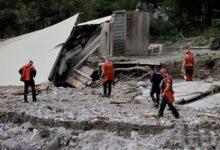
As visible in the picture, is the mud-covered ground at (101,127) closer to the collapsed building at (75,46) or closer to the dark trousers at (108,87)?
the dark trousers at (108,87)

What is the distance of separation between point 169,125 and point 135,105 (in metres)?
3.86

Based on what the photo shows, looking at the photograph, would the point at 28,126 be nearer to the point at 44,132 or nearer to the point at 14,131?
the point at 14,131

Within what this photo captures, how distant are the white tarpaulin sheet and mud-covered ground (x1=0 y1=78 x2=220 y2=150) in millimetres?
5535

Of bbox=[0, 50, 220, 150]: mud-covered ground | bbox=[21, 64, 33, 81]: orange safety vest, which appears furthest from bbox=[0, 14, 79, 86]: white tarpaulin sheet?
bbox=[21, 64, 33, 81]: orange safety vest

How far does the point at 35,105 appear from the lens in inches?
708

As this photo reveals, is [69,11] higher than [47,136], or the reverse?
[69,11]

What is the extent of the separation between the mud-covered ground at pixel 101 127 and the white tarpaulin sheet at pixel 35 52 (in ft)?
18.2

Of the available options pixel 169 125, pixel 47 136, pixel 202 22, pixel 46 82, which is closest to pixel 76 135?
pixel 47 136

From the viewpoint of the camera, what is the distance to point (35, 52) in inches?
1032

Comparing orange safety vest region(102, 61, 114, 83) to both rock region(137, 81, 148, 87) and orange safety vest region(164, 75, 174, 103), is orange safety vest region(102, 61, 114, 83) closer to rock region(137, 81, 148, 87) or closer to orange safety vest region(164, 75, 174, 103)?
rock region(137, 81, 148, 87)

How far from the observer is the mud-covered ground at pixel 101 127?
13852 millimetres

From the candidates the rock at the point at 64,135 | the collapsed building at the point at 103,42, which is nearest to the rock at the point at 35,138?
the rock at the point at 64,135

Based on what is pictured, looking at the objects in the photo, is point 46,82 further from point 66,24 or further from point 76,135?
point 76,135

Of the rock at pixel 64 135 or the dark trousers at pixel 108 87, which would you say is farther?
the dark trousers at pixel 108 87
